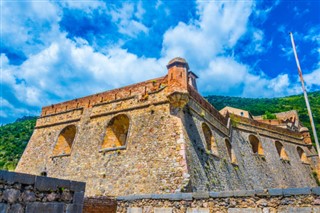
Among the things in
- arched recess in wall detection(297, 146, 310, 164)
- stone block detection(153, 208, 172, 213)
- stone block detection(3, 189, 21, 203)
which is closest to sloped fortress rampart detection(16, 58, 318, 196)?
stone block detection(153, 208, 172, 213)

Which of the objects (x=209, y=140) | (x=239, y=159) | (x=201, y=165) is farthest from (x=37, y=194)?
(x=239, y=159)

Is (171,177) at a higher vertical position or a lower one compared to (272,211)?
higher

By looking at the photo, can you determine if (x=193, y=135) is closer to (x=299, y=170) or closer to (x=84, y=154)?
(x=84, y=154)

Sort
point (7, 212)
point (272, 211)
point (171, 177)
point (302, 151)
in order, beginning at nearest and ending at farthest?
1. point (7, 212)
2. point (272, 211)
3. point (171, 177)
4. point (302, 151)

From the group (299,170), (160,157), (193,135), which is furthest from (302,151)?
(160,157)

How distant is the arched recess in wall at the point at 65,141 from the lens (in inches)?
679

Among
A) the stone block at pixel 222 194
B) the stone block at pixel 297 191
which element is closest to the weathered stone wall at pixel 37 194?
the stone block at pixel 222 194

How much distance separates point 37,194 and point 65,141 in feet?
46.3

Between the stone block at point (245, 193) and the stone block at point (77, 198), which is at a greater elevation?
the stone block at point (245, 193)

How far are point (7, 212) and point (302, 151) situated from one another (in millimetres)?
33606

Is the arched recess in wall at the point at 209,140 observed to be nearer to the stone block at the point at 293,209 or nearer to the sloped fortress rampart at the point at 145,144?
the sloped fortress rampart at the point at 145,144

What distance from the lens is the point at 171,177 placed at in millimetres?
10859

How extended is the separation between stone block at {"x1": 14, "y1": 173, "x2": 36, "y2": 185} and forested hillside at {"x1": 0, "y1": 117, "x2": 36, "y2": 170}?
27.0 meters

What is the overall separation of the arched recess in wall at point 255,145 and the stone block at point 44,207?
23391 mm
